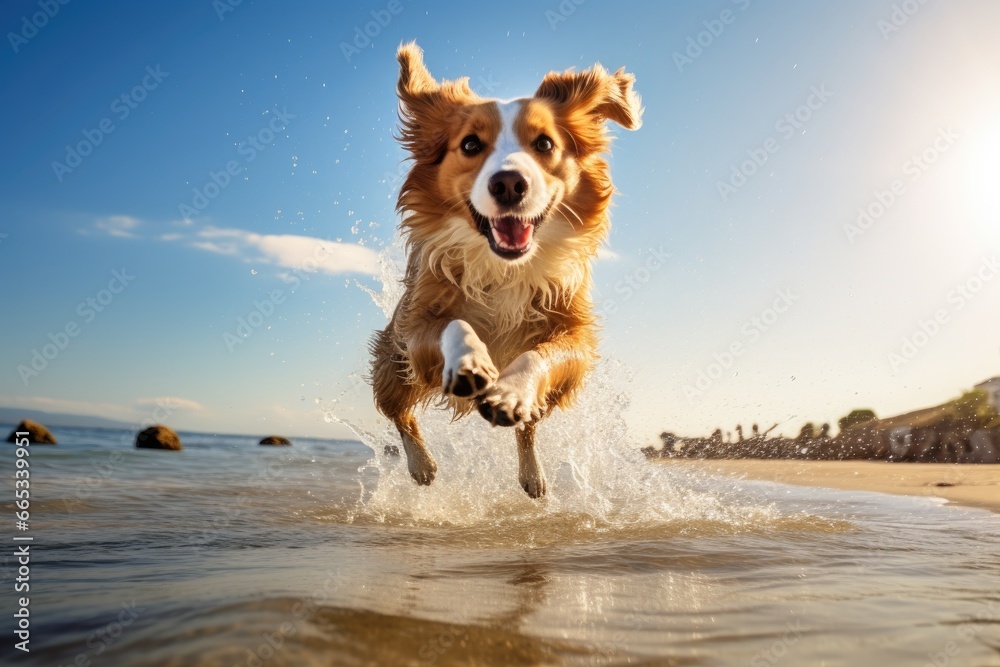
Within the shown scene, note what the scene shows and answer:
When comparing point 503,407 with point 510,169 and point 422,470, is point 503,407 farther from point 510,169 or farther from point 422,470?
point 422,470

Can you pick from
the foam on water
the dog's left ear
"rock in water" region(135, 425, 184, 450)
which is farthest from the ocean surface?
"rock in water" region(135, 425, 184, 450)

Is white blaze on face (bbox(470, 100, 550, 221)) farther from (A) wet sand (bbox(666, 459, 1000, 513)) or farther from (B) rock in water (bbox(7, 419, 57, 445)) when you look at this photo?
(B) rock in water (bbox(7, 419, 57, 445))

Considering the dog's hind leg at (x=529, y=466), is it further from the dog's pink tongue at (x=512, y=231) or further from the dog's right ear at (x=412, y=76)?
the dog's right ear at (x=412, y=76)

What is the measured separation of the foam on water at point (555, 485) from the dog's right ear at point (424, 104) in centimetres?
198

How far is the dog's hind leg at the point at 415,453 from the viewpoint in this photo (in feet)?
17.3

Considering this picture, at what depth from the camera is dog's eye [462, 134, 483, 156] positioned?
4039 millimetres

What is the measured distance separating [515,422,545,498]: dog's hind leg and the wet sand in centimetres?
348

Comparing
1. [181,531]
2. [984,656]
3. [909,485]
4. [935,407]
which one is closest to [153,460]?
[181,531]

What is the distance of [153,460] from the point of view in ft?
33.8

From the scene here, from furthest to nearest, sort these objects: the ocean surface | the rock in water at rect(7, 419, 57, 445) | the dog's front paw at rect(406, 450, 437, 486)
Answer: the rock in water at rect(7, 419, 57, 445)
the dog's front paw at rect(406, 450, 437, 486)
the ocean surface

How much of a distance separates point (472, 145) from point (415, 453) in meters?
2.36

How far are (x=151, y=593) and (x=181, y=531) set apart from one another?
1.68m

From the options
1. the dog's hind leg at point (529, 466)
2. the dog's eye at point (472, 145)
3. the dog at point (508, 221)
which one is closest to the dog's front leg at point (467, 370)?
the dog at point (508, 221)

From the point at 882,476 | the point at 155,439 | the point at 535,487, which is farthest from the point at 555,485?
the point at 155,439
